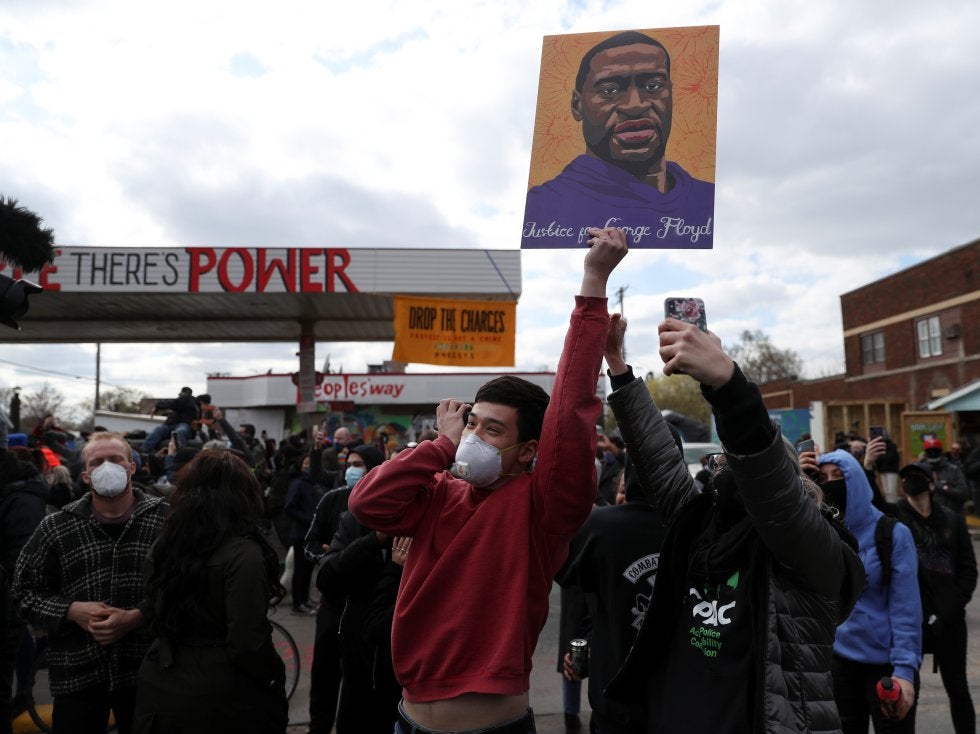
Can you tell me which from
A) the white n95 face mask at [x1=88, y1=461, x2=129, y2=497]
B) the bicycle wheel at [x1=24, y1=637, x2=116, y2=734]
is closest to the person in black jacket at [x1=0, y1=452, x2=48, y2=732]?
the bicycle wheel at [x1=24, y1=637, x2=116, y2=734]

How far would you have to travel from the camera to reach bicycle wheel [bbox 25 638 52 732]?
5.28m

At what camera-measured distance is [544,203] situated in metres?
2.76

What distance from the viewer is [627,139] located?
282cm

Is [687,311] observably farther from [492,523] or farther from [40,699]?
[40,699]

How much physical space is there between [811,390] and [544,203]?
39.1 metres

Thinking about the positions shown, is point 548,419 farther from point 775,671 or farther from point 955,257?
point 955,257

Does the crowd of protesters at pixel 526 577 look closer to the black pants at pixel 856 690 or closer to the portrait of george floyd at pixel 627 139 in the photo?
the black pants at pixel 856 690

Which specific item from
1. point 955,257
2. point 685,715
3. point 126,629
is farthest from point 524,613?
point 955,257

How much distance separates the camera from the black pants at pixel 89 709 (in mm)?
3414

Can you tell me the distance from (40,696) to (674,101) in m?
6.75

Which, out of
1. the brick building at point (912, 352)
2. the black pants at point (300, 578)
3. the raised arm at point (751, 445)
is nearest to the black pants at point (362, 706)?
the raised arm at point (751, 445)

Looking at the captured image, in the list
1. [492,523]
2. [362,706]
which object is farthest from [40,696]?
[492,523]

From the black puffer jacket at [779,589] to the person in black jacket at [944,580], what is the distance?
2.56 m

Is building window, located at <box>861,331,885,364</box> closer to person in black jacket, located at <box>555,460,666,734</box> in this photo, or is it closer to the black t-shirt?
person in black jacket, located at <box>555,460,666,734</box>
